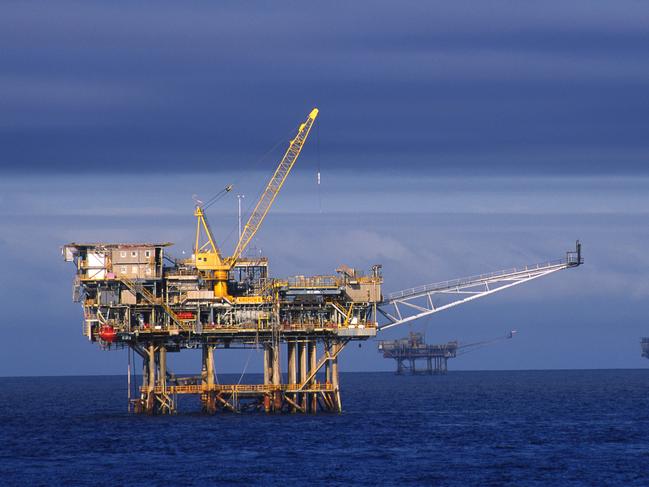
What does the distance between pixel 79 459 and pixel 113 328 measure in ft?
77.9

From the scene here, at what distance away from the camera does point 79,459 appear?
103562 mm

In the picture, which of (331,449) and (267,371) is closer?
(331,449)

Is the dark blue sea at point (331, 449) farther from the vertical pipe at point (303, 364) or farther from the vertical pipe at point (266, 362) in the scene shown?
the vertical pipe at point (266, 362)

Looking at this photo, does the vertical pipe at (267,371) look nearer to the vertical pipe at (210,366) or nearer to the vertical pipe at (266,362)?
the vertical pipe at (266,362)

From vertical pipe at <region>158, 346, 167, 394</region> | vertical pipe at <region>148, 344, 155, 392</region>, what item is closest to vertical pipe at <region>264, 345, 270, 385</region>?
vertical pipe at <region>158, 346, 167, 394</region>

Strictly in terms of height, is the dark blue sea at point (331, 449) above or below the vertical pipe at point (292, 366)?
below

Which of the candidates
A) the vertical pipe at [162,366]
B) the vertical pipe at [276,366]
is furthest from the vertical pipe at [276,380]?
the vertical pipe at [162,366]

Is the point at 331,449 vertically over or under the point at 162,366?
under

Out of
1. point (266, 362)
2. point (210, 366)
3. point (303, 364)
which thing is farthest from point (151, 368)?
point (303, 364)

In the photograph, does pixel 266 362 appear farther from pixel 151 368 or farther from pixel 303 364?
pixel 151 368

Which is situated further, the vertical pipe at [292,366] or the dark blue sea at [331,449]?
the vertical pipe at [292,366]

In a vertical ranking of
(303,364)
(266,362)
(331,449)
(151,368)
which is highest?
(266,362)

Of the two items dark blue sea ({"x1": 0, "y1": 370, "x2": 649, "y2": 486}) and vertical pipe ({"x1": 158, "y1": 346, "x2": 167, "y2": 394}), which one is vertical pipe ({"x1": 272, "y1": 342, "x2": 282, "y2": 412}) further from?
vertical pipe ({"x1": 158, "y1": 346, "x2": 167, "y2": 394})

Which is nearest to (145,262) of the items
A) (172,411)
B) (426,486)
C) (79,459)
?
(172,411)
